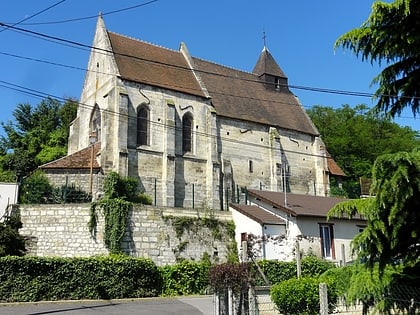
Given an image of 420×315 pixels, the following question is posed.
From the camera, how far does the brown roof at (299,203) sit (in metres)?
24.9

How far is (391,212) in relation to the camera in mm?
5492

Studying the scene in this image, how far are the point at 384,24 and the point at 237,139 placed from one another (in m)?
26.9

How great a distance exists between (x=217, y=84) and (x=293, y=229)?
1627 cm

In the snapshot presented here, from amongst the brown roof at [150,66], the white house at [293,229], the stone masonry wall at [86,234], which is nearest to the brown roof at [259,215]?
the white house at [293,229]

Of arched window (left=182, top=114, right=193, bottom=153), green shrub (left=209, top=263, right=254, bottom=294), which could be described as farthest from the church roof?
green shrub (left=209, top=263, right=254, bottom=294)

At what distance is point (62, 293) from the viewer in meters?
16.8

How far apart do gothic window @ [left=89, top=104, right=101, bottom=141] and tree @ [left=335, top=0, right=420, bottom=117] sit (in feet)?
83.8

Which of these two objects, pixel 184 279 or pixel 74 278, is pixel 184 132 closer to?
pixel 184 279

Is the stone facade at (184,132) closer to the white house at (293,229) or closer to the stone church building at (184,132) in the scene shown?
the stone church building at (184,132)

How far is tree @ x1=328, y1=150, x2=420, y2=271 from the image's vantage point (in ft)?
17.4

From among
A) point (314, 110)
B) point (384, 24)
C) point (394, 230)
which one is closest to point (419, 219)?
point (394, 230)

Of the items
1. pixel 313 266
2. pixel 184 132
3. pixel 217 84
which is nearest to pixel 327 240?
pixel 313 266

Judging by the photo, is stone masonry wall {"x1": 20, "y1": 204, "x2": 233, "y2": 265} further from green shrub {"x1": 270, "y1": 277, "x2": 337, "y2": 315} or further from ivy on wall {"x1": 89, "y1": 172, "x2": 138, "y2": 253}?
green shrub {"x1": 270, "y1": 277, "x2": 337, "y2": 315}

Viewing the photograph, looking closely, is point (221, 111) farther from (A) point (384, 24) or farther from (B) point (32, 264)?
(A) point (384, 24)
